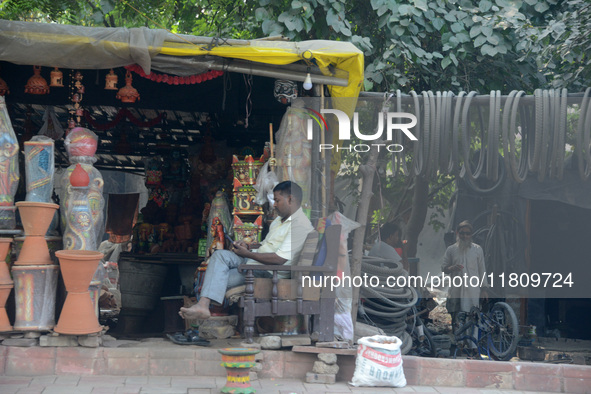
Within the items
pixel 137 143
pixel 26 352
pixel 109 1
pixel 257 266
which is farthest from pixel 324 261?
pixel 137 143

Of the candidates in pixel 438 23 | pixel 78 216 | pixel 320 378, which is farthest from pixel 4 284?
pixel 438 23

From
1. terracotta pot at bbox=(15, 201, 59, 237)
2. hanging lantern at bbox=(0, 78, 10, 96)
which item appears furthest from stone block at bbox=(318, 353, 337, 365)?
hanging lantern at bbox=(0, 78, 10, 96)

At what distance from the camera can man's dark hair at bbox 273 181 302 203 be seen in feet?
20.9

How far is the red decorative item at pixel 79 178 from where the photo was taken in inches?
245

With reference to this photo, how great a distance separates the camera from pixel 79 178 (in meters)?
6.24

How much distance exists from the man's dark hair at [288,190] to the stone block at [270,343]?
48.4 inches

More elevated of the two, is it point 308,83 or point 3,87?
point 3,87

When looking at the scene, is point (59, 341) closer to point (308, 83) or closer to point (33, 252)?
point (33, 252)

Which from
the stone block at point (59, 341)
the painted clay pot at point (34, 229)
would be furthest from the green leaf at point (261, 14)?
the stone block at point (59, 341)

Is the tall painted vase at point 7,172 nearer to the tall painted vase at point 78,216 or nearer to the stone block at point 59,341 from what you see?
the tall painted vase at point 78,216

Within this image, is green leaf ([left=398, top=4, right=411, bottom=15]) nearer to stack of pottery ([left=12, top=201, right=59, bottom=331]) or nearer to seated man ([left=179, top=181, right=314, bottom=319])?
seated man ([left=179, top=181, right=314, bottom=319])

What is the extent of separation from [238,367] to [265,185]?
201 centimetres

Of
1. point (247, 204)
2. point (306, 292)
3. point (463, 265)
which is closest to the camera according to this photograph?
point (306, 292)

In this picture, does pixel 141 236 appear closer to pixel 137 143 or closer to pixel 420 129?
pixel 137 143
